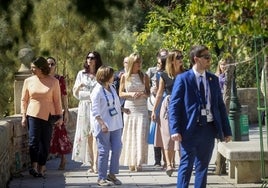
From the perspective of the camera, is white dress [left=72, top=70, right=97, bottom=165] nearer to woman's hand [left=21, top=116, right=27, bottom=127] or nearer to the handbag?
the handbag

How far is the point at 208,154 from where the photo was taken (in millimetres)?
9445

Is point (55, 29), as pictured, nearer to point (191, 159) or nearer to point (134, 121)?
point (134, 121)

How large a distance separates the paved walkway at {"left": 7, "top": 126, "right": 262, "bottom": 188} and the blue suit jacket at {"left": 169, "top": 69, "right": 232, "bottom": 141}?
1827mm

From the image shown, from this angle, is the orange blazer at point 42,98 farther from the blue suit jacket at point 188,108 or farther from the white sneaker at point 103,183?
the blue suit jacket at point 188,108

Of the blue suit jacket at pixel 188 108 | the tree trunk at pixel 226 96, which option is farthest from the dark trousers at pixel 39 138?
the blue suit jacket at pixel 188 108

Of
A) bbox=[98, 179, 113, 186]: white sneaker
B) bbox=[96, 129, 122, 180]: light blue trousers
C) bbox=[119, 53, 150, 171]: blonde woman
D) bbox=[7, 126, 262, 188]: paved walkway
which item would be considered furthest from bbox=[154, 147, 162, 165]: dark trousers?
bbox=[98, 179, 113, 186]: white sneaker

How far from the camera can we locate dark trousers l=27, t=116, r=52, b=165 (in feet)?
40.7

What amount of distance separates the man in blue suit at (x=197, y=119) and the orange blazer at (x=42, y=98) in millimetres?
3420

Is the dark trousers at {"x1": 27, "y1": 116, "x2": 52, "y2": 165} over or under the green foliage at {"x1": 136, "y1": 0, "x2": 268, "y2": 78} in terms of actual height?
under

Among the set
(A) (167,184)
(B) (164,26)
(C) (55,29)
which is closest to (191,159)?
(A) (167,184)

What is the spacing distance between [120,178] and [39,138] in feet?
4.25

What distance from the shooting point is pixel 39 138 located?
1245 centimetres

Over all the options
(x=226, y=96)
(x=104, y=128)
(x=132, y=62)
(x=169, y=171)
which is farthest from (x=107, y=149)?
(x=226, y=96)

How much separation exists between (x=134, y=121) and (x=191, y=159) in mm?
3812
